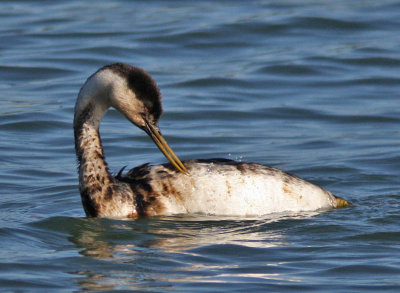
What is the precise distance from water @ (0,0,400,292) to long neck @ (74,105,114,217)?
20 cm

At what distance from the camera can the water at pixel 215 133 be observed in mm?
7504

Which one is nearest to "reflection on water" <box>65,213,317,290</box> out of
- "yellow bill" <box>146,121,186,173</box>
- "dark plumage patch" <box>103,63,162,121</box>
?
"yellow bill" <box>146,121,186,173</box>

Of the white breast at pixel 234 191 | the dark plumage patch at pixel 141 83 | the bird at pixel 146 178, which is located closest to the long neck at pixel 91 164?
the bird at pixel 146 178

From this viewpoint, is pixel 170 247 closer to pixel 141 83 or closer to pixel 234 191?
pixel 234 191

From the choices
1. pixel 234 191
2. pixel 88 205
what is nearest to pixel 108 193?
pixel 88 205

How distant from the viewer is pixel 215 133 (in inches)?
510

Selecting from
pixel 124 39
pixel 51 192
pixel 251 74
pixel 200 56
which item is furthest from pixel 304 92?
pixel 51 192

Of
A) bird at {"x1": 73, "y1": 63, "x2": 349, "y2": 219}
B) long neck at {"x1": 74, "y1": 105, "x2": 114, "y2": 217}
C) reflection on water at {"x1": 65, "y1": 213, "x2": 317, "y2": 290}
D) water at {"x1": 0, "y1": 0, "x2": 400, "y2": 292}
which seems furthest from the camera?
long neck at {"x1": 74, "y1": 105, "x2": 114, "y2": 217}

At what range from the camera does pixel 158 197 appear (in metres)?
8.62

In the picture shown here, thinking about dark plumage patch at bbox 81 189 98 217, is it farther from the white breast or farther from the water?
the white breast

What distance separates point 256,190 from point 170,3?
39.1 ft

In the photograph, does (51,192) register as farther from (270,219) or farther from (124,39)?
(124,39)

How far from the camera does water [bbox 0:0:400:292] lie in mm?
7504

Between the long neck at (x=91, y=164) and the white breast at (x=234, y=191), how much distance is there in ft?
1.83
